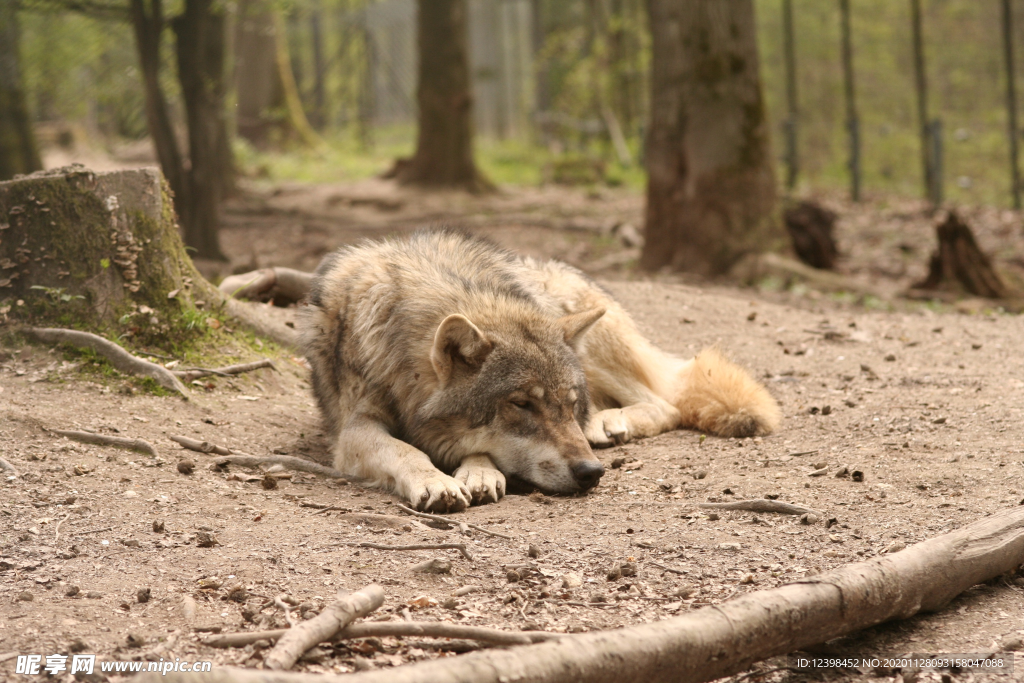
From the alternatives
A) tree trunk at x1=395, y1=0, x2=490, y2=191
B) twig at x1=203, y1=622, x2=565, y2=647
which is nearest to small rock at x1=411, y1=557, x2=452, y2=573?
twig at x1=203, y1=622, x2=565, y2=647

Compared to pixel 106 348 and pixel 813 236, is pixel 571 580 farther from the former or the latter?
pixel 813 236

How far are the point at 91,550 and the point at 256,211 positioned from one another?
38.7ft

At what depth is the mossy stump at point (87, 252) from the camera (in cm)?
470

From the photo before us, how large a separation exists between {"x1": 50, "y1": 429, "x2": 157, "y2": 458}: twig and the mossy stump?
40.8 inches

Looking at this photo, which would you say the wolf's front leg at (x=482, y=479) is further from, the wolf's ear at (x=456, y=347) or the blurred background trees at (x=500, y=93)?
the blurred background trees at (x=500, y=93)

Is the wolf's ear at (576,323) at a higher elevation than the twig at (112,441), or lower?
higher

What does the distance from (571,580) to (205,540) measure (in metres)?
1.32

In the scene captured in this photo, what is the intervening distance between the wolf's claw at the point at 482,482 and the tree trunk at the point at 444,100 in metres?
12.0

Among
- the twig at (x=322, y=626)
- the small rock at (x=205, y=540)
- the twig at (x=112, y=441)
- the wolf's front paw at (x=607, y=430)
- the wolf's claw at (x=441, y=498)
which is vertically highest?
the twig at (x=112, y=441)

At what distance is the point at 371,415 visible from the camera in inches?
172

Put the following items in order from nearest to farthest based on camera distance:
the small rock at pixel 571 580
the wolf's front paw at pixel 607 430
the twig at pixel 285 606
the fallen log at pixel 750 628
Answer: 1. the fallen log at pixel 750 628
2. the twig at pixel 285 606
3. the small rock at pixel 571 580
4. the wolf's front paw at pixel 607 430

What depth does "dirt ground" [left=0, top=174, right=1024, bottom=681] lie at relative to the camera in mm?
2645

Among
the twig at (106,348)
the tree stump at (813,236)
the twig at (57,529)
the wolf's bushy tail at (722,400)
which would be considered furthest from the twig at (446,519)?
the tree stump at (813,236)

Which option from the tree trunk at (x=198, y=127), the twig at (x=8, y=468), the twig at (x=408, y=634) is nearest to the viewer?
the twig at (x=408, y=634)
